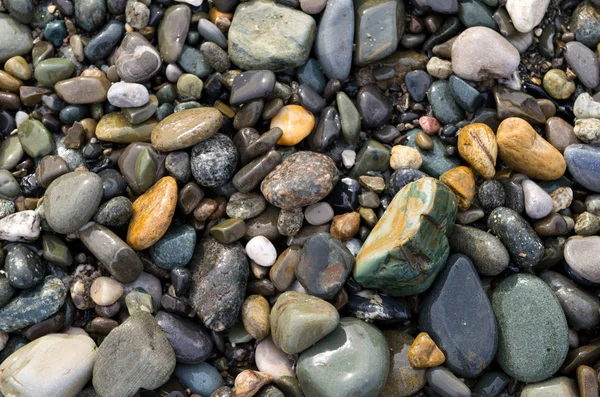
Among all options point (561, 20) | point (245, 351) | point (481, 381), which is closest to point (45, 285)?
point (245, 351)

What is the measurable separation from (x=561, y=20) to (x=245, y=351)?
9.36ft

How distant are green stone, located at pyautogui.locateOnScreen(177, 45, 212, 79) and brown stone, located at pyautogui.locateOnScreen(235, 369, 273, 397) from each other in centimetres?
184

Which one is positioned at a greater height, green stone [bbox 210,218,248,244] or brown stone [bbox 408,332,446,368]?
green stone [bbox 210,218,248,244]

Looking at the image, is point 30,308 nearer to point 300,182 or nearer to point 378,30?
point 300,182

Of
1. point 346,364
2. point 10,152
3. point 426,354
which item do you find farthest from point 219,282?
point 10,152

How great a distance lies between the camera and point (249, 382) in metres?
3.14

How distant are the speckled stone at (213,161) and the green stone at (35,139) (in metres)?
0.94

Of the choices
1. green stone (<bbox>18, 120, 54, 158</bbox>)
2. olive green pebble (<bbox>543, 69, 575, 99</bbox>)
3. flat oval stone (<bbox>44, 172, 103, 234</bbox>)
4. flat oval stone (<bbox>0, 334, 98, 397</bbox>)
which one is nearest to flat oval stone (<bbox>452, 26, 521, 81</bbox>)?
olive green pebble (<bbox>543, 69, 575, 99</bbox>)

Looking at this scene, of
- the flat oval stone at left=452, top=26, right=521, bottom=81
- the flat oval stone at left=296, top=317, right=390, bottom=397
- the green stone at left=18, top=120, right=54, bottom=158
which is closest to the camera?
the flat oval stone at left=296, top=317, right=390, bottom=397

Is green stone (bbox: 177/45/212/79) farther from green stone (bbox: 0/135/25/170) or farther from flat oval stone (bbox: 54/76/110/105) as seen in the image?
green stone (bbox: 0/135/25/170)

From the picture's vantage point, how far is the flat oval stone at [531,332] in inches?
124

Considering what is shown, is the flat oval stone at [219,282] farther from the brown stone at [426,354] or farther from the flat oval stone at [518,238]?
the flat oval stone at [518,238]

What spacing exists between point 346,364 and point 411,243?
0.74m

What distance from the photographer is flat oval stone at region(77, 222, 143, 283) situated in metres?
3.24
